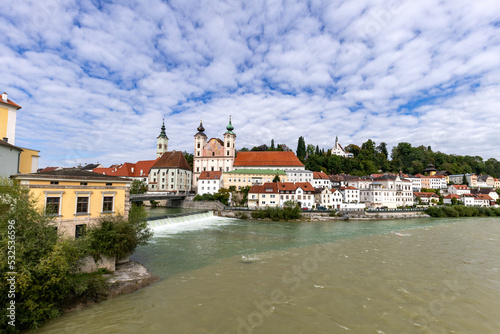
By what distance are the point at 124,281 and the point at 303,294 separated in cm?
814

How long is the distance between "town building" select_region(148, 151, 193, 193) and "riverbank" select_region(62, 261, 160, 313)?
172 ft

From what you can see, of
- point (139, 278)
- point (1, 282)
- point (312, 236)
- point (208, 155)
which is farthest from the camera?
point (208, 155)

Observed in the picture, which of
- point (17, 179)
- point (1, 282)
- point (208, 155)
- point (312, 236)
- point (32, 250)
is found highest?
point (208, 155)

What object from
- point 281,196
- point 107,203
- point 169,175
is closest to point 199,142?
point 169,175

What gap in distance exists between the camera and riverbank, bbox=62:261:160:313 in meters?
8.88

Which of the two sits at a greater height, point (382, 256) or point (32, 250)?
point (32, 250)

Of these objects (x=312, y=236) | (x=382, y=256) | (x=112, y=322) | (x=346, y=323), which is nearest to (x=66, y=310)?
(x=112, y=322)

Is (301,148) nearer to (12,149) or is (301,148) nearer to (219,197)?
(219,197)

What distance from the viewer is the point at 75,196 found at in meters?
11.6

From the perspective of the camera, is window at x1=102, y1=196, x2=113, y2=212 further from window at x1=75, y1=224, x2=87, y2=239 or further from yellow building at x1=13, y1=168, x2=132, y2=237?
window at x1=75, y1=224, x2=87, y2=239

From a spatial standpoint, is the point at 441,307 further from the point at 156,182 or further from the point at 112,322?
the point at 156,182

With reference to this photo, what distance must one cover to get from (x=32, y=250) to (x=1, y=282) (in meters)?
1.06

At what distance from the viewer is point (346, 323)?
859cm

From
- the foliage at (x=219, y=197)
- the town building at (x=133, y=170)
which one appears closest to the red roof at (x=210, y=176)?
the foliage at (x=219, y=197)
